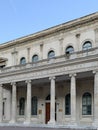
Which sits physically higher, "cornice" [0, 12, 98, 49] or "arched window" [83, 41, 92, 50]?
"cornice" [0, 12, 98, 49]

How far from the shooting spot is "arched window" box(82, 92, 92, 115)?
36562mm

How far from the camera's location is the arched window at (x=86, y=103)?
120 ft

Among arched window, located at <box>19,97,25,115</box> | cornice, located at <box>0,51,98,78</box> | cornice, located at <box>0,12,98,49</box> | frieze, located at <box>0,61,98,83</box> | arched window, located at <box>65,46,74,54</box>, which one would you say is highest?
cornice, located at <box>0,12,98,49</box>

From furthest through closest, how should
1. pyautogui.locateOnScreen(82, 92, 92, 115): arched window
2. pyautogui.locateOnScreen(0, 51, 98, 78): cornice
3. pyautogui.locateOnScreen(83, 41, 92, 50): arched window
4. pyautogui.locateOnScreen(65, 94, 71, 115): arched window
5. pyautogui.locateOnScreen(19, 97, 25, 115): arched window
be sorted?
pyautogui.locateOnScreen(19, 97, 25, 115): arched window → pyautogui.locateOnScreen(65, 94, 71, 115): arched window → pyautogui.locateOnScreen(83, 41, 92, 50): arched window → pyautogui.locateOnScreen(82, 92, 92, 115): arched window → pyautogui.locateOnScreen(0, 51, 98, 78): cornice

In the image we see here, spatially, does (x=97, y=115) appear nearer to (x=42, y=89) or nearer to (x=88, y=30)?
(x=88, y=30)

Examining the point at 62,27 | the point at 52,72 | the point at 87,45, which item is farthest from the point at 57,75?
the point at 62,27

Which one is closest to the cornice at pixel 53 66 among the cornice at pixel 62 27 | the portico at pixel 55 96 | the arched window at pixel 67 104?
the portico at pixel 55 96

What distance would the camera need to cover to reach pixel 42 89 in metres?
42.9

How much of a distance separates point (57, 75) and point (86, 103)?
486 cm

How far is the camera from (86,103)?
36938mm

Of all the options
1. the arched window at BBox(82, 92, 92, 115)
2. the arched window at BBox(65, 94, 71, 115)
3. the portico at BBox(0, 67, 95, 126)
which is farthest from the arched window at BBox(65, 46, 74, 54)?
the arched window at BBox(82, 92, 92, 115)

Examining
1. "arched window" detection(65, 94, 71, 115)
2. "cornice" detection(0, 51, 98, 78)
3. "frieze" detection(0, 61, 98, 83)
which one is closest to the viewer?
"cornice" detection(0, 51, 98, 78)

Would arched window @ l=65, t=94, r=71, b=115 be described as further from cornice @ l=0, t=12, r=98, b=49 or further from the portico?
cornice @ l=0, t=12, r=98, b=49

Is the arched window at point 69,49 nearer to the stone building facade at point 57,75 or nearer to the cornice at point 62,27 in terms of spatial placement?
the stone building facade at point 57,75
